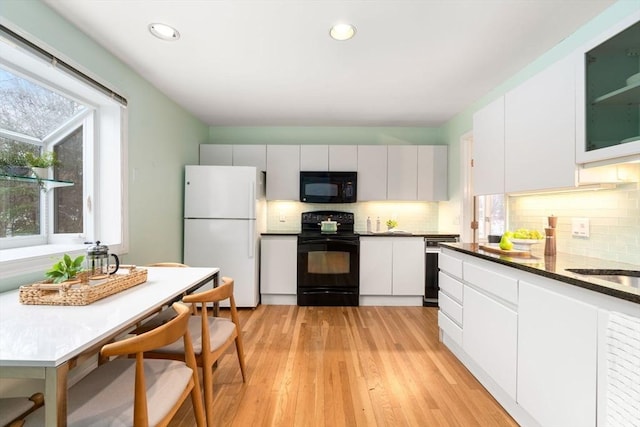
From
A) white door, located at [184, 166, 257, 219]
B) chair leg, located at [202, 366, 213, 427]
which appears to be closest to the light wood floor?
chair leg, located at [202, 366, 213, 427]

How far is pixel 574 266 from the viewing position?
5.08 feet

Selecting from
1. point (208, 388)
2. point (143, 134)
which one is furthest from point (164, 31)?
point (208, 388)

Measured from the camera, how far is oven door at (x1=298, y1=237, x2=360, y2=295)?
3557 mm

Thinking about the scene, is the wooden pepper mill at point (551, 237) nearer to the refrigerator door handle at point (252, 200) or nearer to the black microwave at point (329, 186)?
the black microwave at point (329, 186)

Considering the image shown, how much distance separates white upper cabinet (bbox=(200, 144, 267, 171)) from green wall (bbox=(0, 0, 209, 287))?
160 millimetres

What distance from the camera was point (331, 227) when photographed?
152 inches

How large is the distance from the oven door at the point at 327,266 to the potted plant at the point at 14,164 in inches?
98.0

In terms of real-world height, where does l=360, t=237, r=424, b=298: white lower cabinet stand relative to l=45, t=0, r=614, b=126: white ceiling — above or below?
below

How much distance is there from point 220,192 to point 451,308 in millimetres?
2674

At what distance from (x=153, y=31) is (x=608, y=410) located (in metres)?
3.03

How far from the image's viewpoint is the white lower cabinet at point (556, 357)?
1154mm

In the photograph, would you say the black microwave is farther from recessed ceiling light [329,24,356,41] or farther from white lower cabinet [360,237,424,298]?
recessed ceiling light [329,24,356,41]

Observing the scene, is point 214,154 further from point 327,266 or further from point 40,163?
point 40,163

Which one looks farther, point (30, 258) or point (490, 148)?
point (490, 148)
